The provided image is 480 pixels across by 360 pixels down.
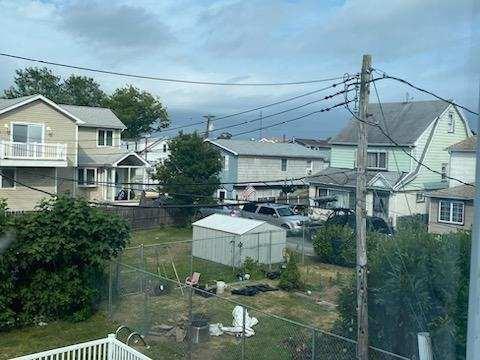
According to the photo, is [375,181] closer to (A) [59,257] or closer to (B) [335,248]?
(B) [335,248]

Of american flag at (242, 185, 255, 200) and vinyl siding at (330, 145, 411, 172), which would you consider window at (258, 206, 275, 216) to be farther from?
american flag at (242, 185, 255, 200)

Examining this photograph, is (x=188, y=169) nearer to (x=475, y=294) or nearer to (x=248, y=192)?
(x=248, y=192)

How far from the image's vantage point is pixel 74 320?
28.5 feet

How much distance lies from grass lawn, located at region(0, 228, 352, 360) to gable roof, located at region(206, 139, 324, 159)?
43.6 ft

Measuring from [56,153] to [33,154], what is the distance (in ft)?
2.56

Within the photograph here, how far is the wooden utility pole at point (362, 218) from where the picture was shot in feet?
18.5

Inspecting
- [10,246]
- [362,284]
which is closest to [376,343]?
[362,284]

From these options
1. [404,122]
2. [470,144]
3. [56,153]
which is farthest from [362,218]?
[56,153]

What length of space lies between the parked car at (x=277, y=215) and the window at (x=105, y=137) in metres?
6.94

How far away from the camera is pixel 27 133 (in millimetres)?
19281

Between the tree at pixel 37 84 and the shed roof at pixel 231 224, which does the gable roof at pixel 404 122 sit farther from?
the tree at pixel 37 84

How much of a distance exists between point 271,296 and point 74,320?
3681 mm

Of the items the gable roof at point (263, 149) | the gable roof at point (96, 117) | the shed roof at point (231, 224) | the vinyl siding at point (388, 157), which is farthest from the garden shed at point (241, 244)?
the gable roof at point (263, 149)

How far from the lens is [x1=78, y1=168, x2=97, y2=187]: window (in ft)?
69.3
